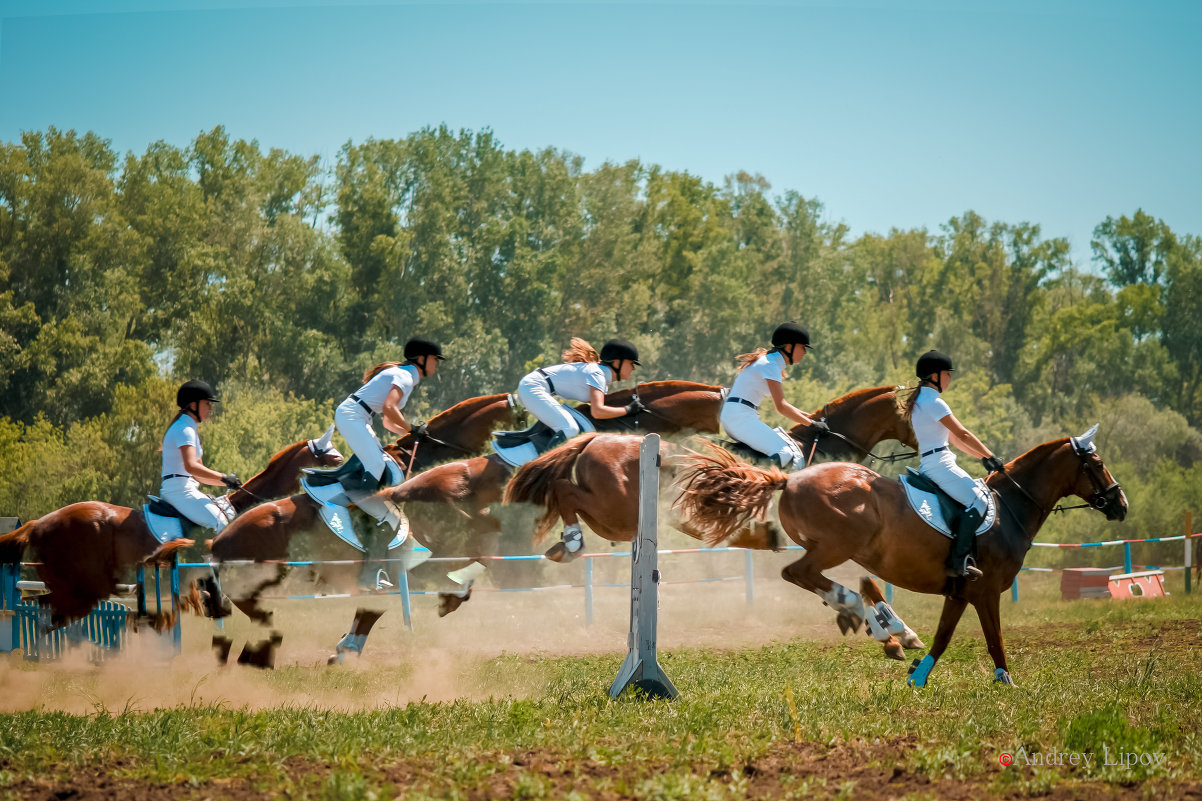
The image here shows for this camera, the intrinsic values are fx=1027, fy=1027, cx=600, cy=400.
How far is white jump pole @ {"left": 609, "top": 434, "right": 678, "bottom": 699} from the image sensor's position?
21.0ft

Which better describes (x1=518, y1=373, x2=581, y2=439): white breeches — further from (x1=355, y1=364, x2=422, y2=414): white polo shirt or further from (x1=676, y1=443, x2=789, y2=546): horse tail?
(x1=676, y1=443, x2=789, y2=546): horse tail

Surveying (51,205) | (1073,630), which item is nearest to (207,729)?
(1073,630)

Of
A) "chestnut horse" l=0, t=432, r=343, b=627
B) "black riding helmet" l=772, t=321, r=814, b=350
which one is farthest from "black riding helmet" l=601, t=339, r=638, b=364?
"chestnut horse" l=0, t=432, r=343, b=627

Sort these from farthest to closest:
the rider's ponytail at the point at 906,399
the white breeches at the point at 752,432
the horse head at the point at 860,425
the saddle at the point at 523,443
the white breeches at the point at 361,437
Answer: the saddle at the point at 523,443 < the horse head at the point at 860,425 < the white breeches at the point at 361,437 < the white breeches at the point at 752,432 < the rider's ponytail at the point at 906,399

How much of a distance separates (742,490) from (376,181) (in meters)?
32.4

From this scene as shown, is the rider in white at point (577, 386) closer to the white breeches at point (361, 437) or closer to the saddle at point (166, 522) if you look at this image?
the white breeches at point (361, 437)

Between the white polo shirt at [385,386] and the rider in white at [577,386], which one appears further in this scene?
the rider in white at [577,386]

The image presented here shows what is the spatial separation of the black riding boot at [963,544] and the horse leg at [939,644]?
232mm

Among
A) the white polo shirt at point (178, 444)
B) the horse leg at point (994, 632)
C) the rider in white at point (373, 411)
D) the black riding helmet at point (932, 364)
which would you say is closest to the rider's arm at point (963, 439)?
the black riding helmet at point (932, 364)

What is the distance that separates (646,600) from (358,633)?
269 cm

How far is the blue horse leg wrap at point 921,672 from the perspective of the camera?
700 cm

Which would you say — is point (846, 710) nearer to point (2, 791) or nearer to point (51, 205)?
point (2, 791)

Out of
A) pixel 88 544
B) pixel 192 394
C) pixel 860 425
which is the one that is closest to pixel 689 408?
pixel 860 425

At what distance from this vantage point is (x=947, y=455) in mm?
7582
